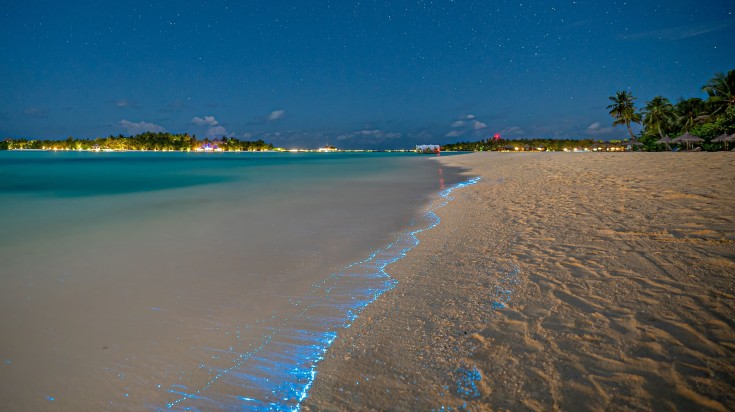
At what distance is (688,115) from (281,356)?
64265mm

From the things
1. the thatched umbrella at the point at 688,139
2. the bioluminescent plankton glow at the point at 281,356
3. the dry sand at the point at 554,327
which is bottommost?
the bioluminescent plankton glow at the point at 281,356

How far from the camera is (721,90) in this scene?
38.7m

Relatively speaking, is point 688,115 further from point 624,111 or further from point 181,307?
point 181,307

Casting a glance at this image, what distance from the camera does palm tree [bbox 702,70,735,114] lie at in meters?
37.8

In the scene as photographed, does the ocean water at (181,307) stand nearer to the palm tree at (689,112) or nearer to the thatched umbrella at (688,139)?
the thatched umbrella at (688,139)

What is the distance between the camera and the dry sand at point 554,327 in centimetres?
248

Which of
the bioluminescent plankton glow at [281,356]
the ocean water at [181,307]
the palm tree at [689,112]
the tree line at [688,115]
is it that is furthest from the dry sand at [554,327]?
the palm tree at [689,112]

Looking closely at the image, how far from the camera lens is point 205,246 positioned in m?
7.09

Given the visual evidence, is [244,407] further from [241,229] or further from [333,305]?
[241,229]

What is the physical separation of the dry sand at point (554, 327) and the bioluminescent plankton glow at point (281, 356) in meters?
0.18

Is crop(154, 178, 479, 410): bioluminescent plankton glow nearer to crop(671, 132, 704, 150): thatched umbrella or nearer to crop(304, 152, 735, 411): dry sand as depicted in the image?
crop(304, 152, 735, 411): dry sand

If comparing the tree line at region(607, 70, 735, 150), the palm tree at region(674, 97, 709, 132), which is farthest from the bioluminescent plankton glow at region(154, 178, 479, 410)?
the palm tree at region(674, 97, 709, 132)

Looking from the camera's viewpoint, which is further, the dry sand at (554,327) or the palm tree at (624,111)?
the palm tree at (624,111)

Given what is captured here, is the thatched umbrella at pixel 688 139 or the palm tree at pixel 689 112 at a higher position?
the palm tree at pixel 689 112
